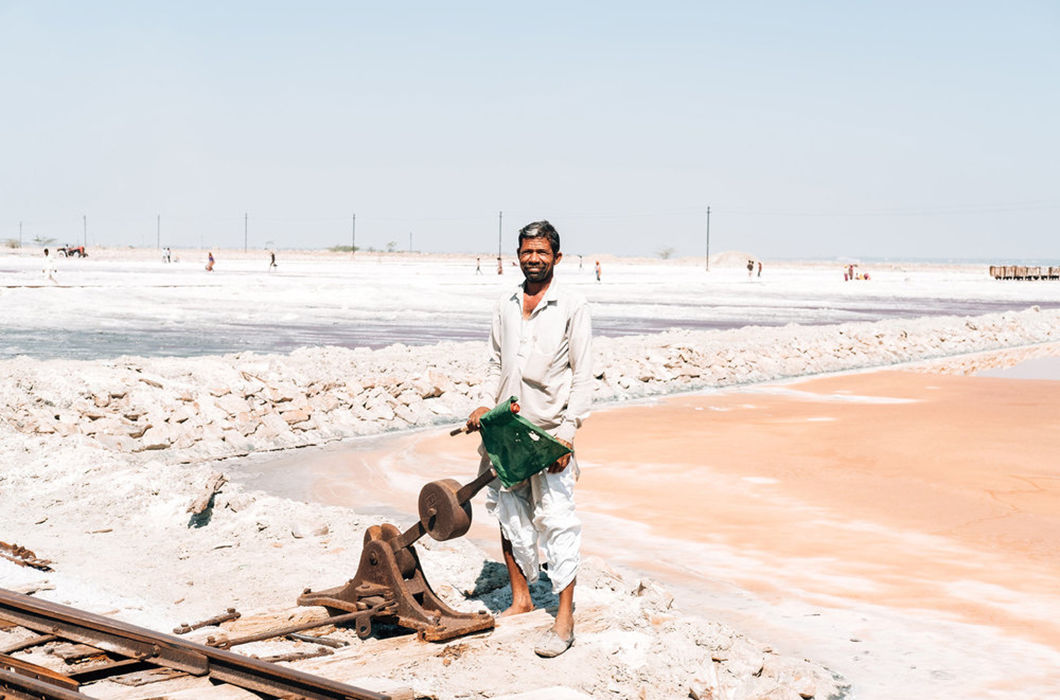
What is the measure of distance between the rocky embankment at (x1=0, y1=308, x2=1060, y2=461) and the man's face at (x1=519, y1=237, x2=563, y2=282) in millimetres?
6723

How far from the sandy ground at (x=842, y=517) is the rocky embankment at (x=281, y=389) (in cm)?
97

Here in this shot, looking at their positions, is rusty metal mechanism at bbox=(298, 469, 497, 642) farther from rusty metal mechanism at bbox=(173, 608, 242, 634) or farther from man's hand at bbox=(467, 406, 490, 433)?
rusty metal mechanism at bbox=(173, 608, 242, 634)

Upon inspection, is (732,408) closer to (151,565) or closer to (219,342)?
(151,565)

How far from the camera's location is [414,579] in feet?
17.5

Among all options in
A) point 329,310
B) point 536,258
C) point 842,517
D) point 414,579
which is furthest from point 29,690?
point 329,310

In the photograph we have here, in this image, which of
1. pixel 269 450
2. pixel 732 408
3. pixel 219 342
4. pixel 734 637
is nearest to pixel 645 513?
pixel 734 637

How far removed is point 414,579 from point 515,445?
92 cm

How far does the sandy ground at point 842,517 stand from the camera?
5.77 meters

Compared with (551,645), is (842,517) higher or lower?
lower

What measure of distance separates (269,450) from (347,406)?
169 cm

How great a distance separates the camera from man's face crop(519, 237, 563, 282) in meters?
5.02

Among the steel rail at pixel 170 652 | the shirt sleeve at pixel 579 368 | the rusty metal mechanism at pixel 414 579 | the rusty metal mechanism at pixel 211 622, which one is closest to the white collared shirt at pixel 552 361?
the shirt sleeve at pixel 579 368

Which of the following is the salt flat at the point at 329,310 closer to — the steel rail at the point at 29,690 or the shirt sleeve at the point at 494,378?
the shirt sleeve at the point at 494,378

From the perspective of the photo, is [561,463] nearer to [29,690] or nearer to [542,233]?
[542,233]
